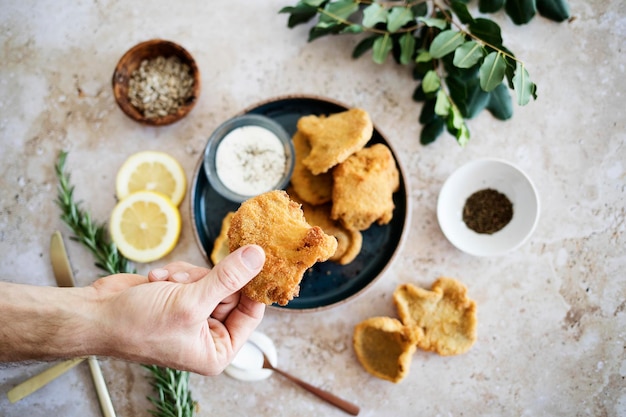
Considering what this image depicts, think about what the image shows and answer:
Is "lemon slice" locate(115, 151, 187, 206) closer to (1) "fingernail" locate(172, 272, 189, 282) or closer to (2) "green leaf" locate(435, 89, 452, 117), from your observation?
(1) "fingernail" locate(172, 272, 189, 282)

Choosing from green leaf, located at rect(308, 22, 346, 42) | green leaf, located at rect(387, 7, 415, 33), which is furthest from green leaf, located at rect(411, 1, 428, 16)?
green leaf, located at rect(308, 22, 346, 42)

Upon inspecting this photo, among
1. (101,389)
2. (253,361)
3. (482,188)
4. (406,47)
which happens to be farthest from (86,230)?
(482,188)

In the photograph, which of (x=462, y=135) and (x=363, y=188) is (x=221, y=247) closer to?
(x=363, y=188)

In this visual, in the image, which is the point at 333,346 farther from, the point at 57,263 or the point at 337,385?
the point at 57,263

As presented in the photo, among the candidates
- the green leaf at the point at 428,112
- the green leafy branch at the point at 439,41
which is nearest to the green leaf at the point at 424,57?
the green leafy branch at the point at 439,41

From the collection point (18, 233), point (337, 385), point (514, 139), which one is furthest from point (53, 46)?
point (514, 139)

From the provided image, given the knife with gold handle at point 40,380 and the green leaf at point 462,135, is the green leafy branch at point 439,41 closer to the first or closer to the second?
the green leaf at point 462,135
